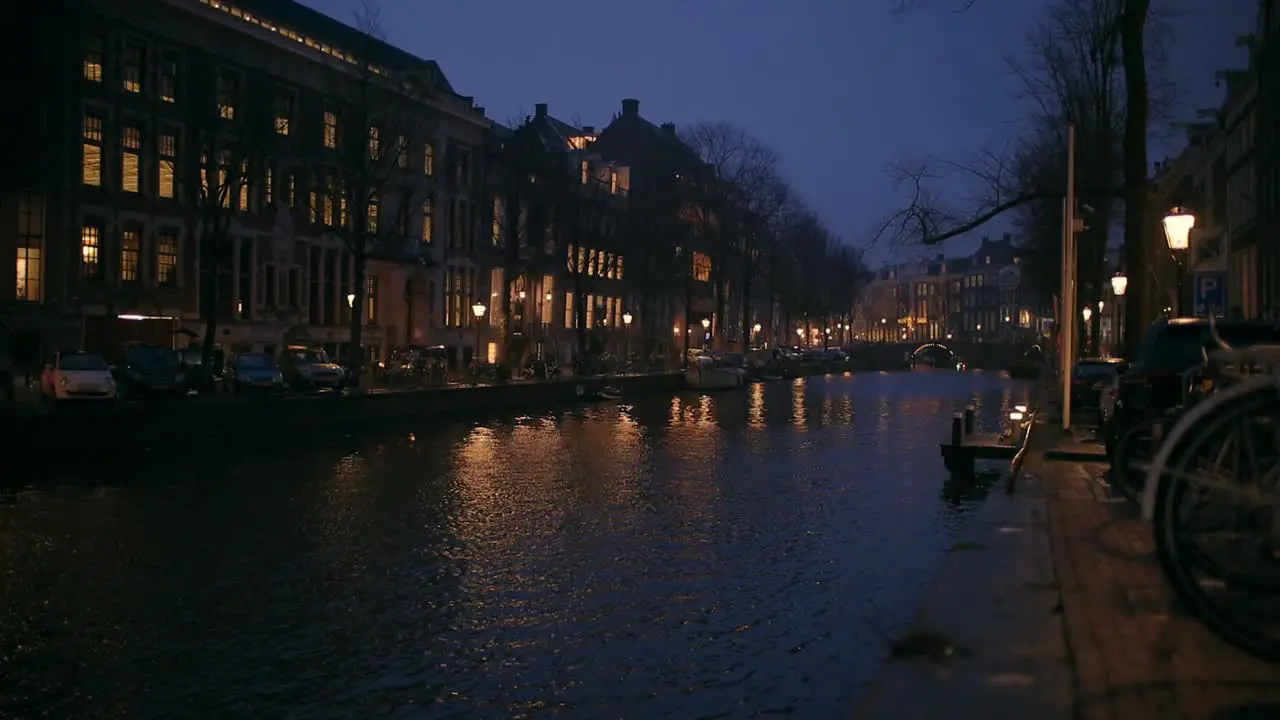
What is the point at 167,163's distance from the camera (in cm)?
5047

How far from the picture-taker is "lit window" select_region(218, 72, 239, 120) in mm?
50656

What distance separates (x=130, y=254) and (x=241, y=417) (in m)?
20.9

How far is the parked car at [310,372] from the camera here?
142 ft

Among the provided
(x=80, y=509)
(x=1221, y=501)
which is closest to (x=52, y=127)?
(x=80, y=509)

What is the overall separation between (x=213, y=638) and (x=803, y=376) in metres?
83.0

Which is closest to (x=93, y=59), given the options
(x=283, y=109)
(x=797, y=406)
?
(x=283, y=109)

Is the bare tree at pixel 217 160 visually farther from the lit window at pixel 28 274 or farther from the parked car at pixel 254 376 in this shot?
the lit window at pixel 28 274

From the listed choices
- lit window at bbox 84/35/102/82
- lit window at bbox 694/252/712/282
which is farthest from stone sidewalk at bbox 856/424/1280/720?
lit window at bbox 694/252/712/282

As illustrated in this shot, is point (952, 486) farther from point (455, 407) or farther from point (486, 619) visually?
point (455, 407)

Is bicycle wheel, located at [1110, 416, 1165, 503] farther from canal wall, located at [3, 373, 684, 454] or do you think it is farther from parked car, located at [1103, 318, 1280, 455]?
canal wall, located at [3, 373, 684, 454]

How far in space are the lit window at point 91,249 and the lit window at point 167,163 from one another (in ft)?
11.4

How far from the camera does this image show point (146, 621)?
10.1m

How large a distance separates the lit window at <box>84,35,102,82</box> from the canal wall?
17550 millimetres

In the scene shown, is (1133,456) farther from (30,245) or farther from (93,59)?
(93,59)
